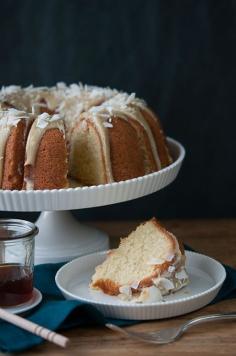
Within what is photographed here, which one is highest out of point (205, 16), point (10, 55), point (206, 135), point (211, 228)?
point (205, 16)

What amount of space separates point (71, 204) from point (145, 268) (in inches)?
8.9

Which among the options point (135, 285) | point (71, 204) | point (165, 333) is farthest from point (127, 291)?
point (71, 204)

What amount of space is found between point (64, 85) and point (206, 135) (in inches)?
16.8

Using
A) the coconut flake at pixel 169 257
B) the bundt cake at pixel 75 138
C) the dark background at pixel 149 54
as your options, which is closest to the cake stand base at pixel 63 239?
the bundt cake at pixel 75 138

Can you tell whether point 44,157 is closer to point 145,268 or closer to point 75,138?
point 75,138

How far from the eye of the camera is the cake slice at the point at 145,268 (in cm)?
164

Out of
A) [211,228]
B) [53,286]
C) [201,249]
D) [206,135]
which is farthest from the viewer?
[206,135]

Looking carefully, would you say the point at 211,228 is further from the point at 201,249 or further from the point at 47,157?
the point at 47,157

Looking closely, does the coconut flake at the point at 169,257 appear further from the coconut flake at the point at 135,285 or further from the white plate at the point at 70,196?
the white plate at the point at 70,196

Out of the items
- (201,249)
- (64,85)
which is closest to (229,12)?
(64,85)

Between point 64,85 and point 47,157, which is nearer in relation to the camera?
point 47,157

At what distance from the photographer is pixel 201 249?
2.07 metres

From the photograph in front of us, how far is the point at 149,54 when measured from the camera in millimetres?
2355

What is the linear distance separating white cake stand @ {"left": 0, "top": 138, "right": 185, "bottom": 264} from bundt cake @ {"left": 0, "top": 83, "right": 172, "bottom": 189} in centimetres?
5
